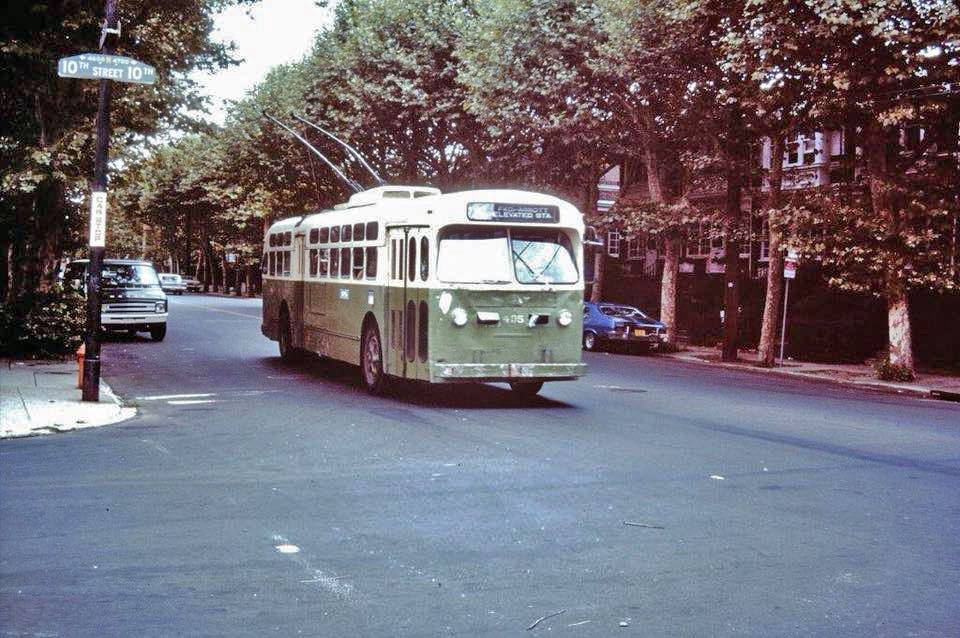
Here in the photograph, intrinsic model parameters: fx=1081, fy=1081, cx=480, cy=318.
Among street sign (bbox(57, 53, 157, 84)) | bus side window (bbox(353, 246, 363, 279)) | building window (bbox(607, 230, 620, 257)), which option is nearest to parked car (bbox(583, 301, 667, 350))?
bus side window (bbox(353, 246, 363, 279))

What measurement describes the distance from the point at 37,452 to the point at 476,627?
7.08 meters

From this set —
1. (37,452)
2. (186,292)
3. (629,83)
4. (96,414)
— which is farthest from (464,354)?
(186,292)

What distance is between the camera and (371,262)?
17516 mm

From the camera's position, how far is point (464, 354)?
15297 millimetres

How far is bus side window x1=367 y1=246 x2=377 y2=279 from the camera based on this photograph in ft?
56.8

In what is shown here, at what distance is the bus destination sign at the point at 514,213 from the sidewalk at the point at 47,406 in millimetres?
5443

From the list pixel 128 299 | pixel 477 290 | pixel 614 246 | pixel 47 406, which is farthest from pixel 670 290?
pixel 47 406

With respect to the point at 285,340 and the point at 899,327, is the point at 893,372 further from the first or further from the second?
the point at 285,340

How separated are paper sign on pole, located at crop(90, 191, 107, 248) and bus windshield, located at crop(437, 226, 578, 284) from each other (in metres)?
4.65

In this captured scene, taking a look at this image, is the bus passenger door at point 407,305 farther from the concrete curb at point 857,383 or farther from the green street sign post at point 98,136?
the concrete curb at point 857,383

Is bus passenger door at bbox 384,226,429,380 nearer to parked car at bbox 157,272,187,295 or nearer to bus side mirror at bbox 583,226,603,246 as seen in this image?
bus side mirror at bbox 583,226,603,246

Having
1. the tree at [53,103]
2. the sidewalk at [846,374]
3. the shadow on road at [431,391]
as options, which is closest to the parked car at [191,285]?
the sidewalk at [846,374]

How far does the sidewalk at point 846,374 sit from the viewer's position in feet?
76.9

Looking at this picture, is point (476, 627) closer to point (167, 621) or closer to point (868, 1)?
point (167, 621)
